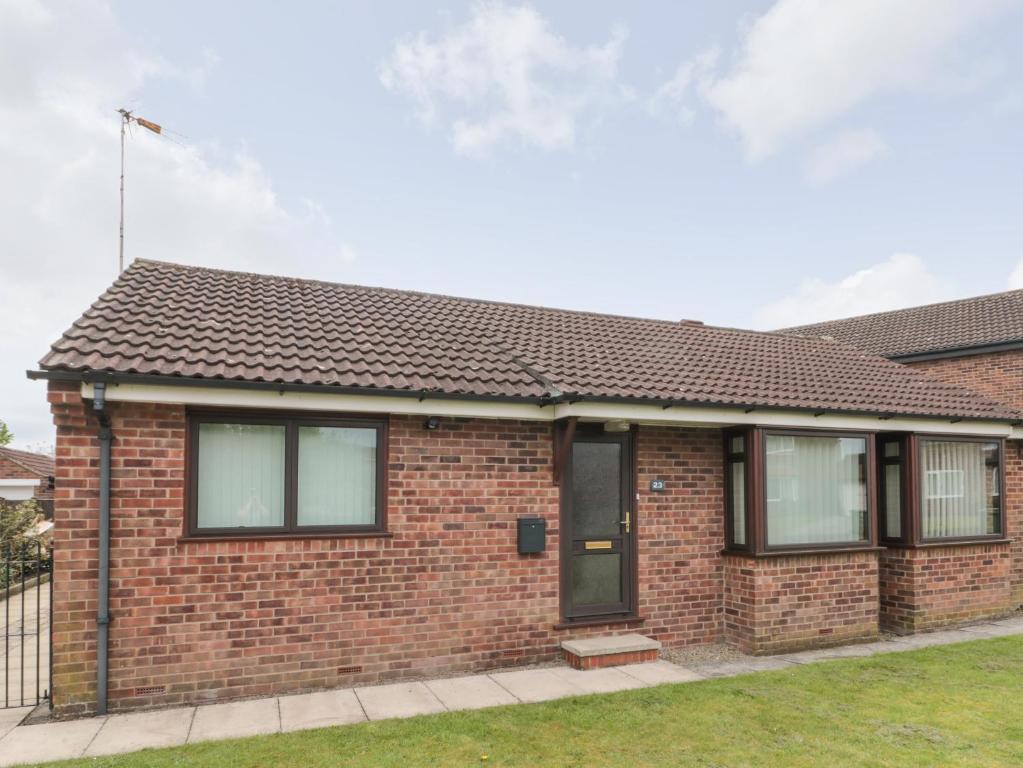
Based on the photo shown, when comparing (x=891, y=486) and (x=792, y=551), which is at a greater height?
(x=891, y=486)

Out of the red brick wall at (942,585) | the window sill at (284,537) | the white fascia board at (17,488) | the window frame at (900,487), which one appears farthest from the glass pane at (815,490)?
the white fascia board at (17,488)

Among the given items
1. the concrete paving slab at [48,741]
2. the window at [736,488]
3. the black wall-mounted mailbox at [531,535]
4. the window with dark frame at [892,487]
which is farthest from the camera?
the window with dark frame at [892,487]

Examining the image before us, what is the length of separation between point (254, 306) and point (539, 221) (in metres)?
13.6

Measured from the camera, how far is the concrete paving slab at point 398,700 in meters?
5.19

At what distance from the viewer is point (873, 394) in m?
8.81

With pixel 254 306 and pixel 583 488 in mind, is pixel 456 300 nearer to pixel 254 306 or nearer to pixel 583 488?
pixel 254 306

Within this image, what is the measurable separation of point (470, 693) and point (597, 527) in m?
2.27

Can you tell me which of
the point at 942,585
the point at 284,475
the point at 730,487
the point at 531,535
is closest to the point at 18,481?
the point at 284,475

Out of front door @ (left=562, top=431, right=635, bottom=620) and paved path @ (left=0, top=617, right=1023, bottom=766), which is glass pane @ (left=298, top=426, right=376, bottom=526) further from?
front door @ (left=562, top=431, right=635, bottom=620)

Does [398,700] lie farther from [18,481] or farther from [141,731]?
[18,481]

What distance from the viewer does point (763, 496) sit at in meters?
7.33

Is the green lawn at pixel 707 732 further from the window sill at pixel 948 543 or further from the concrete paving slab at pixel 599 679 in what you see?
the window sill at pixel 948 543

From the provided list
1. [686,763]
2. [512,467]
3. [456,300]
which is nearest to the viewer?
[686,763]

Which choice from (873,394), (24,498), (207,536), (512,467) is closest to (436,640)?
(512,467)
